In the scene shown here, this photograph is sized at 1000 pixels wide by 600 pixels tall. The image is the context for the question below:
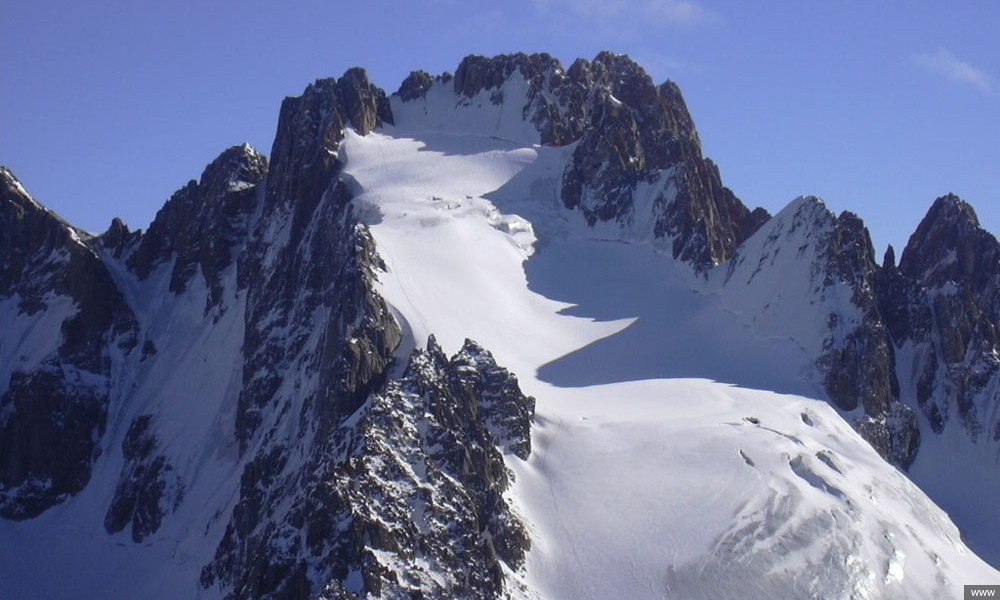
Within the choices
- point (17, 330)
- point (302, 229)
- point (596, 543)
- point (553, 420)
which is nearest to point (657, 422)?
point (553, 420)

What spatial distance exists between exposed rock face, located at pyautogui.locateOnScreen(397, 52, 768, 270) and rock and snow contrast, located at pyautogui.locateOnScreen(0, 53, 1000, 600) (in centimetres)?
37

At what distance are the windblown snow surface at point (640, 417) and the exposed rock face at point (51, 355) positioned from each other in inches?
1264

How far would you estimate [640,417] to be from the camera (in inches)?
4729

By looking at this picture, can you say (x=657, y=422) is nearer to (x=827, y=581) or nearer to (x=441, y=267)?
(x=827, y=581)

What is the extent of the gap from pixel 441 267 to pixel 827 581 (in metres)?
49.1

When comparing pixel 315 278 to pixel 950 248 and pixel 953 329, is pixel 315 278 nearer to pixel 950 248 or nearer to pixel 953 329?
pixel 953 329

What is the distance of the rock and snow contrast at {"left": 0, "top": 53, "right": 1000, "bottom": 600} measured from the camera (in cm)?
10369

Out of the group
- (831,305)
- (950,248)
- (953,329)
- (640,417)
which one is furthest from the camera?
(950,248)

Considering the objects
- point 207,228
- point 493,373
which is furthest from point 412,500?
point 207,228

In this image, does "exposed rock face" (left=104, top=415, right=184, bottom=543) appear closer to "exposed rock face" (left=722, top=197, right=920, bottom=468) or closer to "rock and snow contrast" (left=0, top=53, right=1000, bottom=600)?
"rock and snow contrast" (left=0, top=53, right=1000, bottom=600)

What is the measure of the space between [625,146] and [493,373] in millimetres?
59861

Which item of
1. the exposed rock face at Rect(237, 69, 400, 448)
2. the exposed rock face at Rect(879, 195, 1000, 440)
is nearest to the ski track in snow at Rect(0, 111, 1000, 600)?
the exposed rock face at Rect(237, 69, 400, 448)

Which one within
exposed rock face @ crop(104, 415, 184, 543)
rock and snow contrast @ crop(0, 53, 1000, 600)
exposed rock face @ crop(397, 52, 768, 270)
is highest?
exposed rock face @ crop(397, 52, 768, 270)

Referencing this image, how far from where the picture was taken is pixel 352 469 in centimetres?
9788
